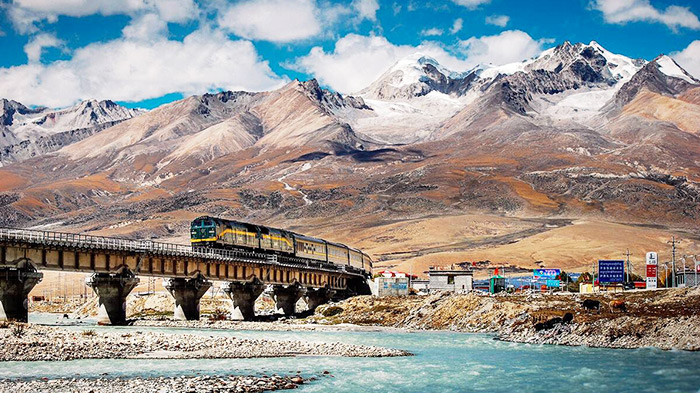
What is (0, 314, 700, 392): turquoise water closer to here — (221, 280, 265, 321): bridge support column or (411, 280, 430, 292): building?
(221, 280, 265, 321): bridge support column

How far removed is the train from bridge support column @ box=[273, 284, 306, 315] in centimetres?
508

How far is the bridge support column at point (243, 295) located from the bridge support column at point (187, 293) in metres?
6.72

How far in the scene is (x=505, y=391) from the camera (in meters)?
44.5

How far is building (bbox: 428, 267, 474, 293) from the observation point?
12312cm

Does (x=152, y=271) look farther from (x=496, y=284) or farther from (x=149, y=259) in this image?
(x=496, y=284)

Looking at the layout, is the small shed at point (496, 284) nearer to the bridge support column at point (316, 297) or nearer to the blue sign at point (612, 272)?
the blue sign at point (612, 272)

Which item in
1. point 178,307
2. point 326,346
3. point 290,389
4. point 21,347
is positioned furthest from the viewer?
point 178,307

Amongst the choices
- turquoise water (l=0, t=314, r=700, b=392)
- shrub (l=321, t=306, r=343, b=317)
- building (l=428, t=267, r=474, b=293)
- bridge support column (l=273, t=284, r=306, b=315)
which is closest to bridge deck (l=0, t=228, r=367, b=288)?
bridge support column (l=273, t=284, r=306, b=315)

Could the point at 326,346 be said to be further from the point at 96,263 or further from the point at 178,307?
the point at 178,307

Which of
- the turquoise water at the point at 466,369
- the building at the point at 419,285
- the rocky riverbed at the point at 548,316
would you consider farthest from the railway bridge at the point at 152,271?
the building at the point at 419,285

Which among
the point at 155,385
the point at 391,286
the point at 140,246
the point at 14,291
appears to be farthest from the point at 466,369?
the point at 391,286

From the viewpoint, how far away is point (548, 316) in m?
73.8

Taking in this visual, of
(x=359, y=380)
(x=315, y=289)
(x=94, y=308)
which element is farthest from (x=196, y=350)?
(x=94, y=308)

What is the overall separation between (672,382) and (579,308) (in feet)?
110
